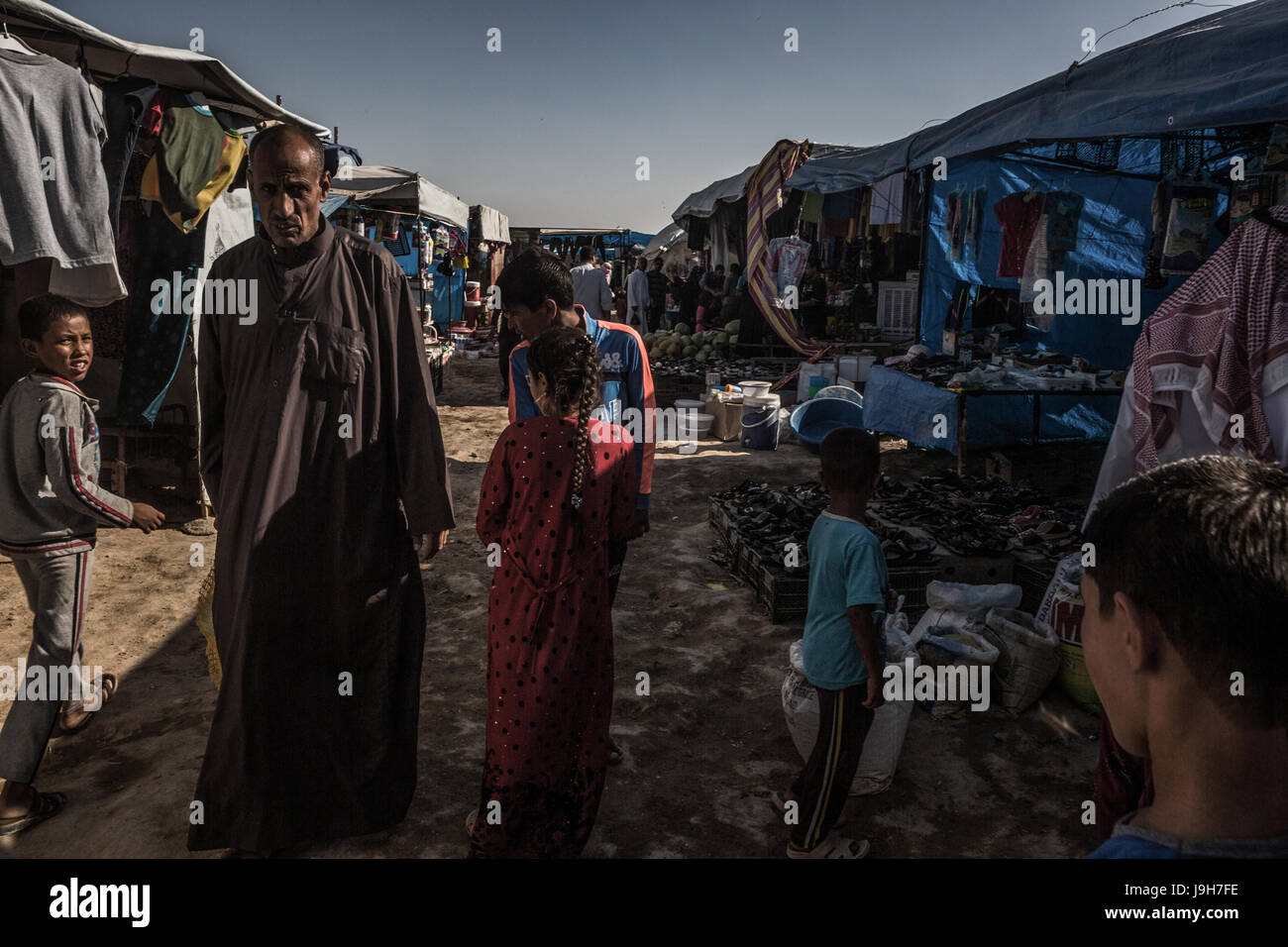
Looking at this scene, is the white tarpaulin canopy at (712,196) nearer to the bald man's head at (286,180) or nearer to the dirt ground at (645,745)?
the dirt ground at (645,745)

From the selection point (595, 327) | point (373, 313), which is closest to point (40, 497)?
point (373, 313)

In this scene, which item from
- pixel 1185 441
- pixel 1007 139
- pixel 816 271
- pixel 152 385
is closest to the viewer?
pixel 1185 441

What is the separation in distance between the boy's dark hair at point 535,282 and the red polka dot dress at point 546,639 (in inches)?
32.2

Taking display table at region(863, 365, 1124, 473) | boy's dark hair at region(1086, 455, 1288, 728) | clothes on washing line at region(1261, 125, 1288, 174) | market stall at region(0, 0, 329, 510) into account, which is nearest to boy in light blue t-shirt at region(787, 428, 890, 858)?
boy's dark hair at region(1086, 455, 1288, 728)

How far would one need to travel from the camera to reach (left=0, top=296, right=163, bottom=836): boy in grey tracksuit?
2996 mm

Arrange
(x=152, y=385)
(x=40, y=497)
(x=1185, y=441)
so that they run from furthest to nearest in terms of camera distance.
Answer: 1. (x=152, y=385)
2. (x=40, y=497)
3. (x=1185, y=441)

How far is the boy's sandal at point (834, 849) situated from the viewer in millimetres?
2916

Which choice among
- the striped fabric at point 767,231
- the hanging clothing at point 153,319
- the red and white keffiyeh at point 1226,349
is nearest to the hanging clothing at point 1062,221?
the striped fabric at point 767,231

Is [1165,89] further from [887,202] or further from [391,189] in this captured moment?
[391,189]

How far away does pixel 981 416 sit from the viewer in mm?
8516

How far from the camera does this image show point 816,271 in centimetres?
1449

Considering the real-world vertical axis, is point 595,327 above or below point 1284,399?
above

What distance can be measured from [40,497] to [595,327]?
219 centimetres
